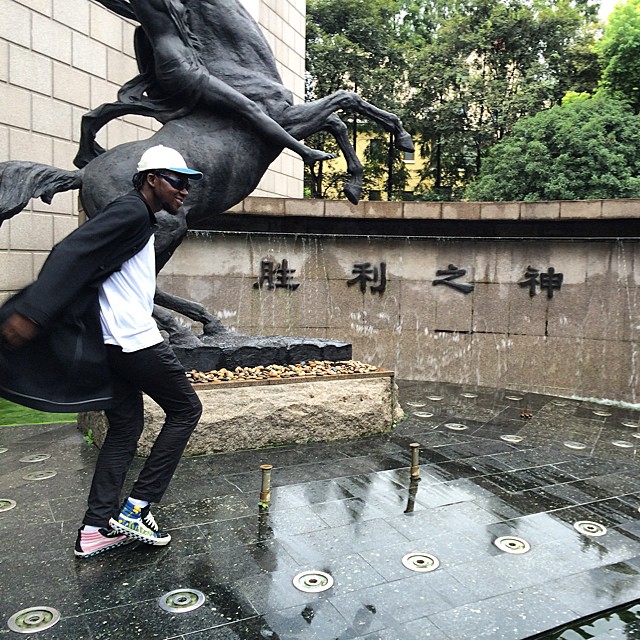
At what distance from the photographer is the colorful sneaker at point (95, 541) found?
130 inches

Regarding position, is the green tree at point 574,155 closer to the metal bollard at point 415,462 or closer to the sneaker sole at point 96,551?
the metal bollard at point 415,462

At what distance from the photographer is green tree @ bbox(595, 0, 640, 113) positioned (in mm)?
20375

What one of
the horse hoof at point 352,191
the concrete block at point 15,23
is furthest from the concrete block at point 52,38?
the horse hoof at point 352,191

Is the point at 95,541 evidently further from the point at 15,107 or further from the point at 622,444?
the point at 15,107

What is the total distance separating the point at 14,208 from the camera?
4.48 meters

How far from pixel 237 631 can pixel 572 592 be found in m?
1.74

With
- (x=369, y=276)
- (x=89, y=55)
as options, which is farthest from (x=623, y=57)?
(x=89, y=55)

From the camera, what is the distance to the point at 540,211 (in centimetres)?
888

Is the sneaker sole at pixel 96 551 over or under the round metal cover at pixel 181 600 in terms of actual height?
over

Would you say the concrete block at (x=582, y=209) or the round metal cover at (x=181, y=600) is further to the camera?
the concrete block at (x=582, y=209)

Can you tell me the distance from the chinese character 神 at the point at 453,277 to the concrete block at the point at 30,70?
6975mm

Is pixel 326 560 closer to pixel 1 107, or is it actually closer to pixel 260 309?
pixel 260 309

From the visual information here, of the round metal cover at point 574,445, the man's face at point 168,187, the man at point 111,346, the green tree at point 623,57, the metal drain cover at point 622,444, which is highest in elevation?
the green tree at point 623,57

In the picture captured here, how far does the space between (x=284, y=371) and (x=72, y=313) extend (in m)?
3.22
